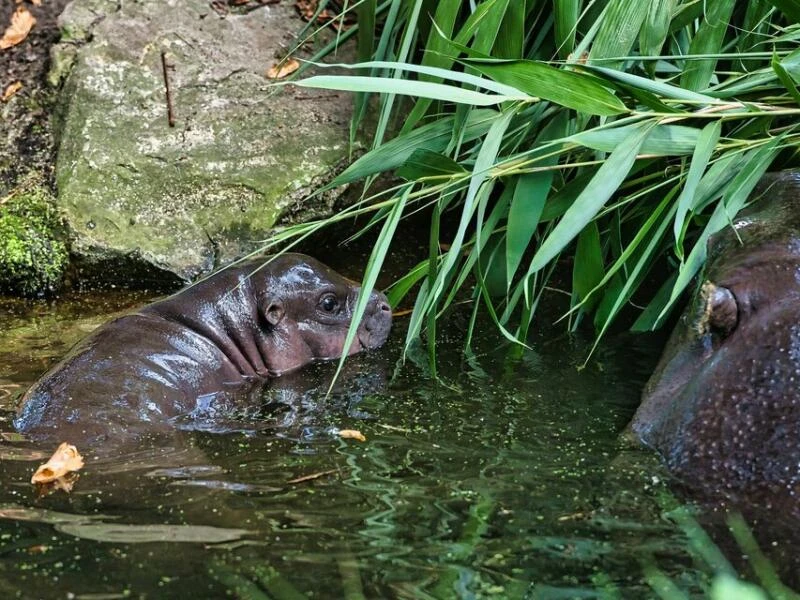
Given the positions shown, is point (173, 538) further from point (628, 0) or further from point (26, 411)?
point (628, 0)

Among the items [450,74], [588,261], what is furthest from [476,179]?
[588,261]

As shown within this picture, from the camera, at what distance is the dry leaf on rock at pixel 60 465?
134 inches

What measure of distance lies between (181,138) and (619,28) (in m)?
2.95

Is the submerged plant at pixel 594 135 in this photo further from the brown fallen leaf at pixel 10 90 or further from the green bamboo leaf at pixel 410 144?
the brown fallen leaf at pixel 10 90

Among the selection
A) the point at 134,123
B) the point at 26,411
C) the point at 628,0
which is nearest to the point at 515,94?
the point at 628,0

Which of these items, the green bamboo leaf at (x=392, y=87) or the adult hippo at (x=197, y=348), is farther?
the adult hippo at (x=197, y=348)

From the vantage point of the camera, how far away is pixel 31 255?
5977mm

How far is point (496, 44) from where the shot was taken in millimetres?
4770

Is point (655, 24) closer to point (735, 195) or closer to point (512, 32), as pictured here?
point (512, 32)

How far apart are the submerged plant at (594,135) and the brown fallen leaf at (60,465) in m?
1.03

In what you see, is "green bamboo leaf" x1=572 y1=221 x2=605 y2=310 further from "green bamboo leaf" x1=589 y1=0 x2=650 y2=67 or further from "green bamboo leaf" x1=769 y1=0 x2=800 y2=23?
"green bamboo leaf" x1=769 y1=0 x2=800 y2=23

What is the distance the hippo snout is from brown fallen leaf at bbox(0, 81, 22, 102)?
2838mm

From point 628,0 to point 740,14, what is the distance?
2.66 ft

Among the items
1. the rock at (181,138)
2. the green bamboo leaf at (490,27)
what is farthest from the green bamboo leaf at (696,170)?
the rock at (181,138)
